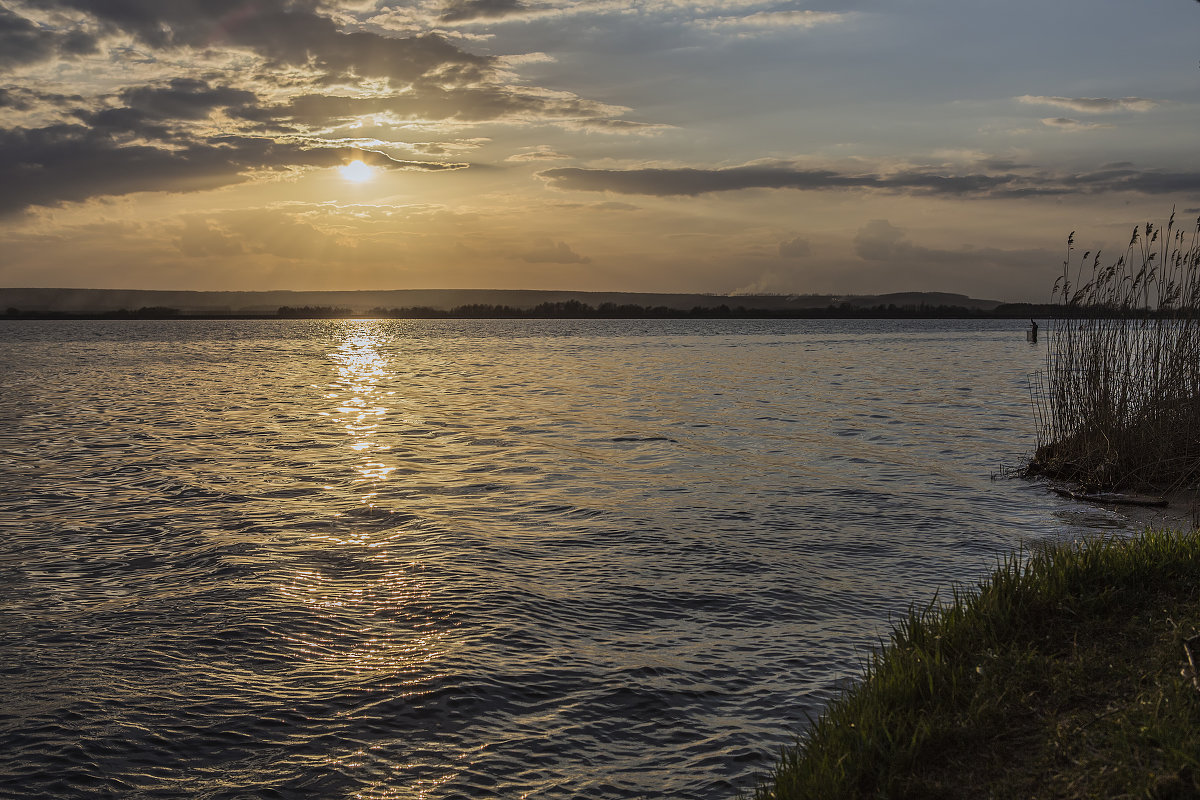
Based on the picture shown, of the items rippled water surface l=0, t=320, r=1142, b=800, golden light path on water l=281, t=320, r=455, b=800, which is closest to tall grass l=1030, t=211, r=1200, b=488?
rippled water surface l=0, t=320, r=1142, b=800

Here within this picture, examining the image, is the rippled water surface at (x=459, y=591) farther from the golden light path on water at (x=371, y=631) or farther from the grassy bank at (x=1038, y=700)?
the grassy bank at (x=1038, y=700)

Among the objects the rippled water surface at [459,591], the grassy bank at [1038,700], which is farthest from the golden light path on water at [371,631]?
the grassy bank at [1038,700]

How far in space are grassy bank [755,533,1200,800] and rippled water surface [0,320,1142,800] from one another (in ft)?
3.94

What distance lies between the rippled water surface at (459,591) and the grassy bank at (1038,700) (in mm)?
1200

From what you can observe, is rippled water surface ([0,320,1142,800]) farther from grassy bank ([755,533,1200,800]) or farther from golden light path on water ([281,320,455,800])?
grassy bank ([755,533,1200,800])

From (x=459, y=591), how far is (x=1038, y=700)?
6496mm

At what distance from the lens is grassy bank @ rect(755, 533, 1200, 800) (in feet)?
15.2

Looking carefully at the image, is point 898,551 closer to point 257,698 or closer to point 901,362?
point 257,698

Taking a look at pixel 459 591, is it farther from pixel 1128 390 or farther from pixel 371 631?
pixel 1128 390

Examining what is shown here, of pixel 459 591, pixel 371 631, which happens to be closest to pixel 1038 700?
pixel 371 631

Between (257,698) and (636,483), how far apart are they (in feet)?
33.5

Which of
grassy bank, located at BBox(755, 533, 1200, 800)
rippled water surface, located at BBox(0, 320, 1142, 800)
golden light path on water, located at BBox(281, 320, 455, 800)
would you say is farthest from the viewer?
rippled water surface, located at BBox(0, 320, 1142, 800)

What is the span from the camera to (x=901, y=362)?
5881 cm

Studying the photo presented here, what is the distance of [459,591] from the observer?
10266mm
